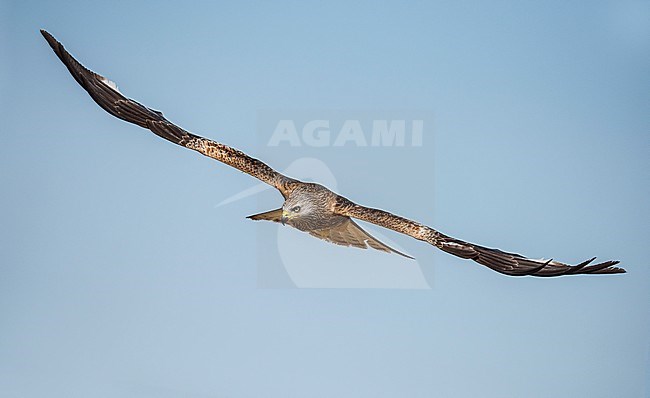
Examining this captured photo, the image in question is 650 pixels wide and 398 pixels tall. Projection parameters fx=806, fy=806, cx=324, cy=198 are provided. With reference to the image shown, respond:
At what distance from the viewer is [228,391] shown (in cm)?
211

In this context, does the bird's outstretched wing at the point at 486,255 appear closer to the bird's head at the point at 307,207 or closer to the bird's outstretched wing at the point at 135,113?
the bird's head at the point at 307,207

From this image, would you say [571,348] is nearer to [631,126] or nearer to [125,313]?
[631,126]

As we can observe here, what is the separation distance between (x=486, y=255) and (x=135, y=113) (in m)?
0.83

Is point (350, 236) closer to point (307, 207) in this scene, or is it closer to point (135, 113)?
point (307, 207)

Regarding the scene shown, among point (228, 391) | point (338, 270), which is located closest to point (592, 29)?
point (338, 270)

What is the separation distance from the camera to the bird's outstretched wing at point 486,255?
5.22 feet

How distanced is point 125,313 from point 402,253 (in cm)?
76

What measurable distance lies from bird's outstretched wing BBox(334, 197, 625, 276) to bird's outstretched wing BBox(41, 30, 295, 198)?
0.89 feet

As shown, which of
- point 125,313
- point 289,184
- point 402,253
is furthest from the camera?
point 125,313

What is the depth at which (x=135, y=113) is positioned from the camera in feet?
5.91

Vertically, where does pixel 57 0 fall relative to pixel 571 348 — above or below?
above

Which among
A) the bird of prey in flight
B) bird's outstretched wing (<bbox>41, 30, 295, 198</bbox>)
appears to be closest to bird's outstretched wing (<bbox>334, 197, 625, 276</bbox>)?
the bird of prey in flight

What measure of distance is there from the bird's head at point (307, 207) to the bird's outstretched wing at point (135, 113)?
0.34 ft

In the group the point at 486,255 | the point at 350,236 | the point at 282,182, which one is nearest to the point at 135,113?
the point at 282,182
